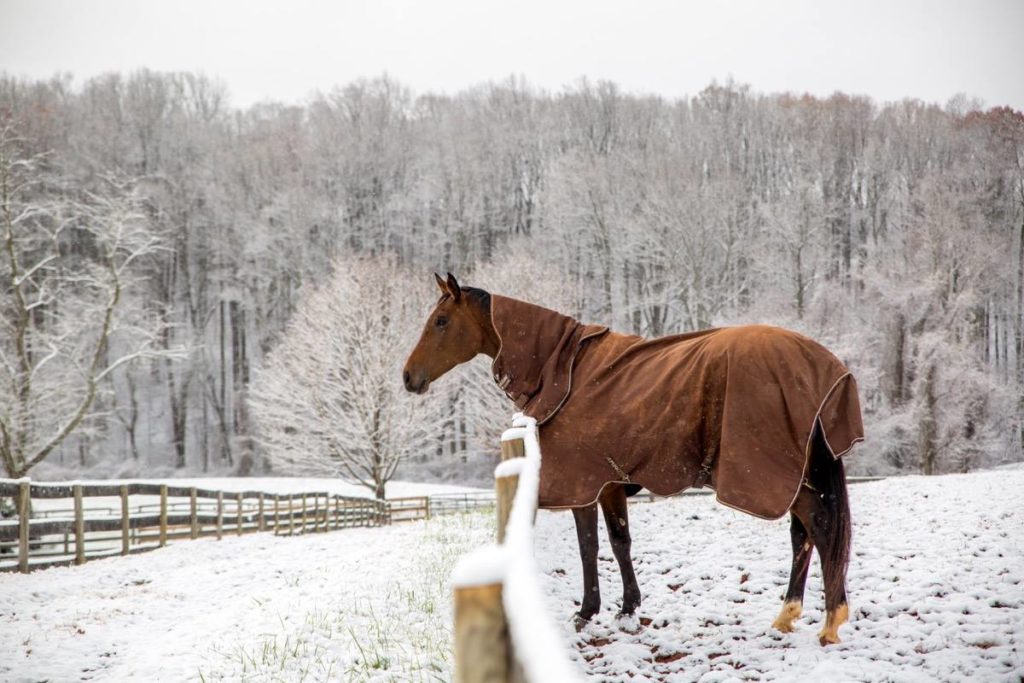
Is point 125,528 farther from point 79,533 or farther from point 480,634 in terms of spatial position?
point 480,634

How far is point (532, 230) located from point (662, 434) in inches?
875

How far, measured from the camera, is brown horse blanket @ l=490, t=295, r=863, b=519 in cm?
340

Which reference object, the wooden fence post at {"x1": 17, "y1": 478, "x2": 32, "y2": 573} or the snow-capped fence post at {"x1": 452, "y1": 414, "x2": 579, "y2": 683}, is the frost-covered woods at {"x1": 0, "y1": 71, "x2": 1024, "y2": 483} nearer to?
the wooden fence post at {"x1": 17, "y1": 478, "x2": 32, "y2": 573}

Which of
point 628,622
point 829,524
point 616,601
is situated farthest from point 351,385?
point 829,524

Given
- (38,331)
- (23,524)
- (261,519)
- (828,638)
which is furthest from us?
(38,331)

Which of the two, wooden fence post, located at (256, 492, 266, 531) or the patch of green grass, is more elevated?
the patch of green grass

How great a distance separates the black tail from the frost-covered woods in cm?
1084

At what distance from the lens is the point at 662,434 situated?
3.71 m

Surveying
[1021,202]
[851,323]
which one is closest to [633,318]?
[851,323]

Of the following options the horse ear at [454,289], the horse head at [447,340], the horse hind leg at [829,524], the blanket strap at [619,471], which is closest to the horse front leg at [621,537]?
the blanket strap at [619,471]

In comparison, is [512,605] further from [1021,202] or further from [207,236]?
[207,236]

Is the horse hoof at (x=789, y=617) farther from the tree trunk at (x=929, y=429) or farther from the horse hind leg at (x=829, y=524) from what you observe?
the tree trunk at (x=929, y=429)

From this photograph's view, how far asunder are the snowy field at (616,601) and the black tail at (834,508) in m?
0.38

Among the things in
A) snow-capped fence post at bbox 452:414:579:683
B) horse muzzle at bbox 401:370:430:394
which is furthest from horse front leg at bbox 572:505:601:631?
snow-capped fence post at bbox 452:414:579:683
